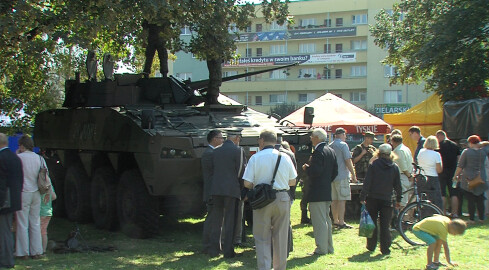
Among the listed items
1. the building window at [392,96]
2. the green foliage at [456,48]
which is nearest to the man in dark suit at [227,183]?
the green foliage at [456,48]

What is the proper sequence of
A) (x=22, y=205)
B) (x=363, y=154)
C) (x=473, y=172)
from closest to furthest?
(x=22, y=205)
(x=473, y=172)
(x=363, y=154)

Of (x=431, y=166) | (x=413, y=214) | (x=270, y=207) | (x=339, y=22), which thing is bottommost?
(x=413, y=214)

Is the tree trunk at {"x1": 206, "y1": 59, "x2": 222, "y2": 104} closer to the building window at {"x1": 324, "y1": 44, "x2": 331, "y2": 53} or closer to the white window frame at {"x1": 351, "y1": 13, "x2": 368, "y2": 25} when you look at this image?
the white window frame at {"x1": 351, "y1": 13, "x2": 368, "y2": 25}

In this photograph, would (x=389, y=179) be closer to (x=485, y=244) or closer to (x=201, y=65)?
(x=485, y=244)

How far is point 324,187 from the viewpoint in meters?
8.55

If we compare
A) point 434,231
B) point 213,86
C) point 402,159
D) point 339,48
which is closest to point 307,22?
point 339,48

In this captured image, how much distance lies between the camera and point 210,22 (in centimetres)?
1342

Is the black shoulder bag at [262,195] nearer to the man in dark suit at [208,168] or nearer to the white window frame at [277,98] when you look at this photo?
the man in dark suit at [208,168]

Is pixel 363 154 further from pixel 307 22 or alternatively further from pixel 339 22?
pixel 307 22

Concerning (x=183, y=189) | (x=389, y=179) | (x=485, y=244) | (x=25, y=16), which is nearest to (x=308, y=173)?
(x=389, y=179)

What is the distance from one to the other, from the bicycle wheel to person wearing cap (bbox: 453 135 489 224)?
95.0 inches

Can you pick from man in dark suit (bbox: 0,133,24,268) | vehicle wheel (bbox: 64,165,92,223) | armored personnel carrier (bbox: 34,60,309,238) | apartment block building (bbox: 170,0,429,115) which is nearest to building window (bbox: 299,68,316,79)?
apartment block building (bbox: 170,0,429,115)

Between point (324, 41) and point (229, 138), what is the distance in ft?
149

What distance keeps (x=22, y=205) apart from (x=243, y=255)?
2998 mm
